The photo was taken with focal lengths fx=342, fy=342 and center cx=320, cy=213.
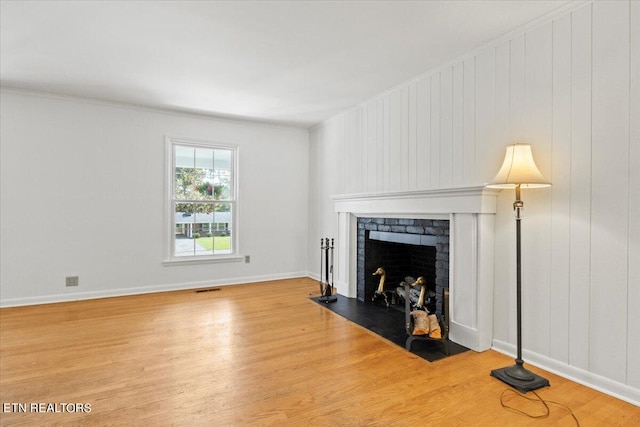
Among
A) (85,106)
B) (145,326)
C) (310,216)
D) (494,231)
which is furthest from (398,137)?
(85,106)

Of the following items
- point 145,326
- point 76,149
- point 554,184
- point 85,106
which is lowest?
point 145,326

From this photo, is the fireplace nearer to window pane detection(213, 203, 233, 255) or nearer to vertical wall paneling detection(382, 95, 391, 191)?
vertical wall paneling detection(382, 95, 391, 191)

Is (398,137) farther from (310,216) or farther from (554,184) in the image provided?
Answer: (310,216)

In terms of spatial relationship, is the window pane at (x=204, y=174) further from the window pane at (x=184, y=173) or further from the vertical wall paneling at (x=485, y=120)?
the vertical wall paneling at (x=485, y=120)

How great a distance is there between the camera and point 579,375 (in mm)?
2246

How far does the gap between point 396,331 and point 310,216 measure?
3.02 metres

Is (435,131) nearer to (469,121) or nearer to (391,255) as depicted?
(469,121)

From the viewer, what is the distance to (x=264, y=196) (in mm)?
5523

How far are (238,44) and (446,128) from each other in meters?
2.00

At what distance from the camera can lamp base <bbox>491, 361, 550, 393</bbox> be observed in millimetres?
2170

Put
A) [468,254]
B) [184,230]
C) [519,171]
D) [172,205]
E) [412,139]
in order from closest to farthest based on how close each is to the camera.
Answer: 1. [519,171]
2. [468,254]
3. [412,139]
4. [172,205]
5. [184,230]

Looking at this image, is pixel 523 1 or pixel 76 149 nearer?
pixel 523 1

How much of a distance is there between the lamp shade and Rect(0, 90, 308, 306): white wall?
3.88 meters

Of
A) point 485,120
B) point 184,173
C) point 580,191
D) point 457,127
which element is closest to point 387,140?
point 457,127
